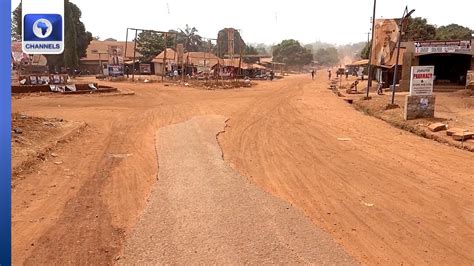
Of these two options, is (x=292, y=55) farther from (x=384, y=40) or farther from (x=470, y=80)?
(x=470, y=80)

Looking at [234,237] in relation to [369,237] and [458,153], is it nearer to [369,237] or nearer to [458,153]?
[369,237]

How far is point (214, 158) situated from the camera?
10.8m

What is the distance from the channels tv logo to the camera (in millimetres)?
3781

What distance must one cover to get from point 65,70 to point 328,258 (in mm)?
53942

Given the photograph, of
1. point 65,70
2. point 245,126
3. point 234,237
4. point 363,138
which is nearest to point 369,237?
point 234,237

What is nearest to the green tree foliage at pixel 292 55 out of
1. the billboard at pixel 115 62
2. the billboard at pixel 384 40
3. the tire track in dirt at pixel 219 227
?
the billboard at pixel 115 62

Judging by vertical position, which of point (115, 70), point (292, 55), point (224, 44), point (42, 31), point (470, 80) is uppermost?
point (224, 44)

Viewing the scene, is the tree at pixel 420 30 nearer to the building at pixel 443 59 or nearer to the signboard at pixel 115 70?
the building at pixel 443 59

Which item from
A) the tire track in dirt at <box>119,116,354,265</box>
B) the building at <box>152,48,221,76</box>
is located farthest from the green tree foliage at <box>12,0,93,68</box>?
the tire track in dirt at <box>119,116,354,265</box>

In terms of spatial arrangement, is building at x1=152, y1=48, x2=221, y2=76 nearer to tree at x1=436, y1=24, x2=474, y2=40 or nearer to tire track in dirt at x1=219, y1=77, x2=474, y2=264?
tree at x1=436, y1=24, x2=474, y2=40

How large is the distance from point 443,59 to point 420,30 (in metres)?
19.3

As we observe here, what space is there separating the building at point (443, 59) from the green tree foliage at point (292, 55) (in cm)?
9741

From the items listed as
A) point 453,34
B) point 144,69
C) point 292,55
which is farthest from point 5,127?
point 292,55

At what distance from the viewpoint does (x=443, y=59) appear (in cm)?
3578
